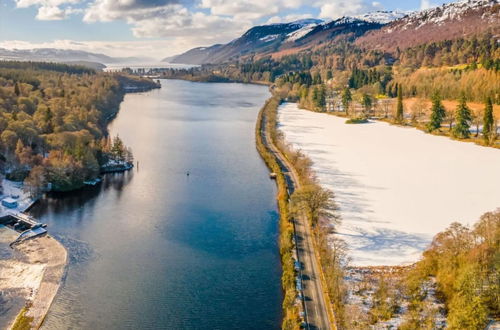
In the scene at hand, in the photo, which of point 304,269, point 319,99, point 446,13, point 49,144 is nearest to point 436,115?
point 319,99

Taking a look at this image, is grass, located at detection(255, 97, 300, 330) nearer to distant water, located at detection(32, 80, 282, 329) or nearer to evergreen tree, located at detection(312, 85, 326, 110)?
distant water, located at detection(32, 80, 282, 329)

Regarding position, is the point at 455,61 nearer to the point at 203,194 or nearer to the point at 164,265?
the point at 203,194

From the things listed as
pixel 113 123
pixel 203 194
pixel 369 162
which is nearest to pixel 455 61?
pixel 369 162

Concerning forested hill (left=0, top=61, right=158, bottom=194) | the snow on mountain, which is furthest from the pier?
the snow on mountain

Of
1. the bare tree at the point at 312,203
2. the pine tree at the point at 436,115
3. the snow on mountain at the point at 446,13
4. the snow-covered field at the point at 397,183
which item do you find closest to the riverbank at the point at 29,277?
the bare tree at the point at 312,203

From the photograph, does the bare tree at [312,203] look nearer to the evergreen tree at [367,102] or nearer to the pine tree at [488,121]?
the pine tree at [488,121]

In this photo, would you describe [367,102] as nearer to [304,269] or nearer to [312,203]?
[312,203]
